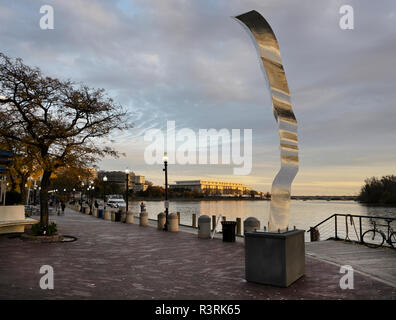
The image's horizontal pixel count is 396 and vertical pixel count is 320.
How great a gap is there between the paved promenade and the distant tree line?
115353 mm

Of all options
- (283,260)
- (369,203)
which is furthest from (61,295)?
(369,203)

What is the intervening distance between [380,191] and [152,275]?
127313 mm

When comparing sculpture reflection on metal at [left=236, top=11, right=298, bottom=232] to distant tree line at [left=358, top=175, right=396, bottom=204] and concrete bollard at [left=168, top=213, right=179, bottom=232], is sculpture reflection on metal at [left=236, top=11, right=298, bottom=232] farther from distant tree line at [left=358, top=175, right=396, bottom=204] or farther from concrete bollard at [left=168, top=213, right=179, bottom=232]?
distant tree line at [left=358, top=175, right=396, bottom=204]

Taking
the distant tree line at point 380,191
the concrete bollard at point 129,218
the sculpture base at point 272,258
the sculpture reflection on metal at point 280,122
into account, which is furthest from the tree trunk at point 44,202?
the distant tree line at point 380,191

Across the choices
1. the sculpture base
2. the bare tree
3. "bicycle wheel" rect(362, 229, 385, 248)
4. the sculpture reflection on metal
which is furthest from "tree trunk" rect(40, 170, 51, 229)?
"bicycle wheel" rect(362, 229, 385, 248)

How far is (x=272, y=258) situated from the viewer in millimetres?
7992

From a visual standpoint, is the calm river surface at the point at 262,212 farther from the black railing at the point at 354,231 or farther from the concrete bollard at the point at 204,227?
the concrete bollard at the point at 204,227

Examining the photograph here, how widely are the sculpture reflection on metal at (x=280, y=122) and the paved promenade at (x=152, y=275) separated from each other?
185 centimetres

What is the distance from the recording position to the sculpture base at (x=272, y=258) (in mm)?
7852

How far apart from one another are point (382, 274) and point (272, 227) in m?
3.34

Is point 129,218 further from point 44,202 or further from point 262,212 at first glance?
point 262,212

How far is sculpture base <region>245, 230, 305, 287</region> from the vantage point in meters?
7.85

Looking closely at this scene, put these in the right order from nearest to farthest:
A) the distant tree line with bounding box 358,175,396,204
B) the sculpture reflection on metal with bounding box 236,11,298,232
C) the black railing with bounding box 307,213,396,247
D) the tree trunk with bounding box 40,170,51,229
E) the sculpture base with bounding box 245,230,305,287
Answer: the sculpture base with bounding box 245,230,305,287 → the sculpture reflection on metal with bounding box 236,11,298,232 → the black railing with bounding box 307,213,396,247 → the tree trunk with bounding box 40,170,51,229 → the distant tree line with bounding box 358,175,396,204
